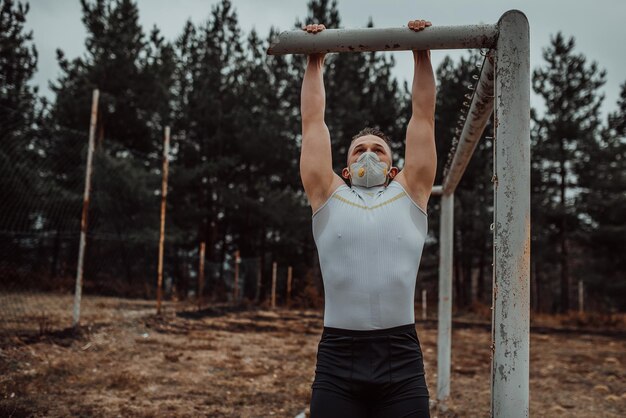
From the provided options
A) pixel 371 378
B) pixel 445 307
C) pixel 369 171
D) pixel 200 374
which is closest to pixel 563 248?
pixel 445 307

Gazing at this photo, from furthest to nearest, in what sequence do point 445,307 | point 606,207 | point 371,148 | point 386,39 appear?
point 606,207
point 445,307
point 371,148
point 386,39

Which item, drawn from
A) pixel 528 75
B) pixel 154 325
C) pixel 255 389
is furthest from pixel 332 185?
pixel 154 325

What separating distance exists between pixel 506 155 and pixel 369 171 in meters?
0.51

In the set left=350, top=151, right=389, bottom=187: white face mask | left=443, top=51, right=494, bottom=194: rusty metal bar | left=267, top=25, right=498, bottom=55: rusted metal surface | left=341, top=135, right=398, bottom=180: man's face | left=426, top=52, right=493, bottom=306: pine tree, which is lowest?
left=350, top=151, right=389, bottom=187: white face mask

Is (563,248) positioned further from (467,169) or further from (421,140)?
(421,140)

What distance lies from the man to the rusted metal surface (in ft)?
0.15

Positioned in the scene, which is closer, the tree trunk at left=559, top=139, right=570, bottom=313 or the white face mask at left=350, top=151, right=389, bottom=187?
the white face mask at left=350, top=151, right=389, bottom=187

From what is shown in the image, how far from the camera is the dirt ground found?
4.91 m

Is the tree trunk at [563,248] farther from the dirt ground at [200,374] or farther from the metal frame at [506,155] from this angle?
the metal frame at [506,155]

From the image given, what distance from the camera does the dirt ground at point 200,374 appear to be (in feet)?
16.1

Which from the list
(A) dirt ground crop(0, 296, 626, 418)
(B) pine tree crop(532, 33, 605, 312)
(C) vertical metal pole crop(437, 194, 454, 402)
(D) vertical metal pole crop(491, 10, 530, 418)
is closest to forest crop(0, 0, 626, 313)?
(B) pine tree crop(532, 33, 605, 312)

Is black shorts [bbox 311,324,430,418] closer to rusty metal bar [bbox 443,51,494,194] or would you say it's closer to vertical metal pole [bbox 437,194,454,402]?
rusty metal bar [bbox 443,51,494,194]

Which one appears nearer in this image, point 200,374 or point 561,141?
point 200,374

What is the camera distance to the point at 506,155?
1979 millimetres
